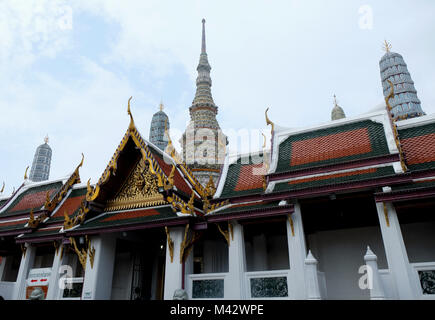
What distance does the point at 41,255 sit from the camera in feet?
48.5

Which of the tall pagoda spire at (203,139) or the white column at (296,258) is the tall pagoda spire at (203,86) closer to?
the tall pagoda spire at (203,139)

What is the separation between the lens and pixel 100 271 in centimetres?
1062

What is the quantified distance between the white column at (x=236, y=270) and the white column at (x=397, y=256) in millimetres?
3682

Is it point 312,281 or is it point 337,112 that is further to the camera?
point 337,112

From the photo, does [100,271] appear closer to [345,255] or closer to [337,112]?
[345,255]

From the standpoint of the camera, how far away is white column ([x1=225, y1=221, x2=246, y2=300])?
28.6ft

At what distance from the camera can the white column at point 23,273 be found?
12383 millimetres

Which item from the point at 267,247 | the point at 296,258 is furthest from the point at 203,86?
the point at 296,258

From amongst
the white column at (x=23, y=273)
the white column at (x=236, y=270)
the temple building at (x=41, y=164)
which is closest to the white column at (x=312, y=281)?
the white column at (x=236, y=270)

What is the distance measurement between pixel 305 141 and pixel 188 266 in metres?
5.90

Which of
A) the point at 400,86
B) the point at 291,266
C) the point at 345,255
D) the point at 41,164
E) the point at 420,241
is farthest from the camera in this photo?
the point at 41,164

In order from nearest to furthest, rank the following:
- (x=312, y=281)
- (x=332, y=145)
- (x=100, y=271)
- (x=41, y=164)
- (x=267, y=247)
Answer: (x=312, y=281) → (x=100, y=271) → (x=332, y=145) → (x=267, y=247) → (x=41, y=164)

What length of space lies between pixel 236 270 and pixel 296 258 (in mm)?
1700
